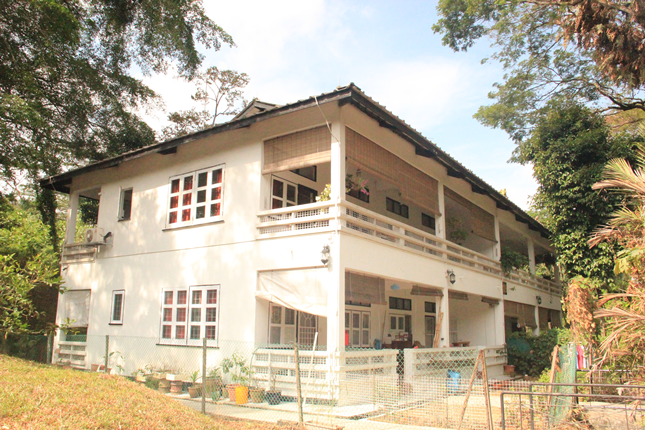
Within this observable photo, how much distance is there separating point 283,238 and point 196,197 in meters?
3.68

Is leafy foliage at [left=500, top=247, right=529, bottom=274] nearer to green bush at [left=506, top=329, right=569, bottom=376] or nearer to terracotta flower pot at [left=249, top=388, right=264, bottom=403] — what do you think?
green bush at [left=506, top=329, right=569, bottom=376]

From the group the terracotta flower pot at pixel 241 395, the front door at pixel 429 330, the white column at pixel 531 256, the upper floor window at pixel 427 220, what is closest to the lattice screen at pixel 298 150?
the terracotta flower pot at pixel 241 395

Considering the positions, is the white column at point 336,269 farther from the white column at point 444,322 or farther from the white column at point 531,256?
the white column at point 531,256

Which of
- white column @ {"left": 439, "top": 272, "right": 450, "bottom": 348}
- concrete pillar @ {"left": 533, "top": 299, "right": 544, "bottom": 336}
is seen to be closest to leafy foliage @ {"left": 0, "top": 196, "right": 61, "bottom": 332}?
white column @ {"left": 439, "top": 272, "right": 450, "bottom": 348}

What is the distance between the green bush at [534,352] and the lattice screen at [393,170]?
294 inches

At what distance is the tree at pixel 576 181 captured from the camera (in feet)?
55.8

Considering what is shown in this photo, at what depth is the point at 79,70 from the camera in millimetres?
18844

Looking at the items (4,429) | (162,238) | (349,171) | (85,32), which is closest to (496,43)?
(349,171)

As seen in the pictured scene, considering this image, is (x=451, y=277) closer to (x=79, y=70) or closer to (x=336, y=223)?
(x=336, y=223)

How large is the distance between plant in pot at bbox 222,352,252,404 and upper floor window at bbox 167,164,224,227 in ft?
12.7

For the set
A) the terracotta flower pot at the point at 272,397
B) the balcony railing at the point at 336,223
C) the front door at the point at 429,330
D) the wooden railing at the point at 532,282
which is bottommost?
the terracotta flower pot at the point at 272,397

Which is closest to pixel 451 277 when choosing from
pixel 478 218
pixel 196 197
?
pixel 478 218

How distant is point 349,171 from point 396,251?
3.89 m

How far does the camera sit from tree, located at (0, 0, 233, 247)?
14508mm
